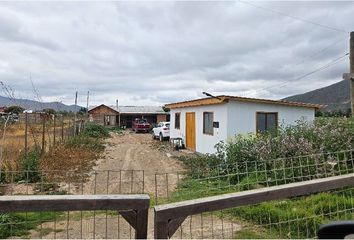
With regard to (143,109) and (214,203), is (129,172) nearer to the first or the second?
(214,203)

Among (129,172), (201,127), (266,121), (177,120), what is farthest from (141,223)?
(177,120)

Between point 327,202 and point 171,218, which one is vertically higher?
point 171,218

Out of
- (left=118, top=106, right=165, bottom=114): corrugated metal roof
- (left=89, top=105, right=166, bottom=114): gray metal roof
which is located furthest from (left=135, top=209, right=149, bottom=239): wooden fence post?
(left=118, top=106, right=165, bottom=114): corrugated metal roof

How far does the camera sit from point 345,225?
5.08ft

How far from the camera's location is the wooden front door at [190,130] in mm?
19900

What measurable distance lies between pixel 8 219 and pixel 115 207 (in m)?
4.60

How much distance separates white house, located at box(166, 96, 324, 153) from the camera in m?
15.3

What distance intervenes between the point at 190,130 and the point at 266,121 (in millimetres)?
5120

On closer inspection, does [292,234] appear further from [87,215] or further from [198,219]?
[87,215]

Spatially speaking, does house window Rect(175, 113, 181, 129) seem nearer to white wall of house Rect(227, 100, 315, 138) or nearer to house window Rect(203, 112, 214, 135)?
house window Rect(203, 112, 214, 135)

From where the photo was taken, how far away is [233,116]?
50.0ft

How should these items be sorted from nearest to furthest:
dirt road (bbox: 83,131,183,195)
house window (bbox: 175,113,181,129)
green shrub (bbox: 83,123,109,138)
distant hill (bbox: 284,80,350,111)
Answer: dirt road (bbox: 83,131,183,195) < house window (bbox: 175,113,181,129) < green shrub (bbox: 83,123,109,138) < distant hill (bbox: 284,80,350,111)

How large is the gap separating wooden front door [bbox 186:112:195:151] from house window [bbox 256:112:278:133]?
176 inches

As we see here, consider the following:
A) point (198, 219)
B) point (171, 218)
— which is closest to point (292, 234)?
point (198, 219)
